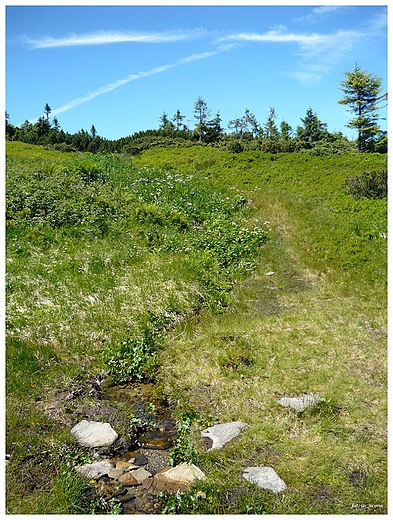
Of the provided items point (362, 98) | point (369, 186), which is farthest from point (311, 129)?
point (369, 186)

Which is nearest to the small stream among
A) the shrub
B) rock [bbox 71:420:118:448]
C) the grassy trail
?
rock [bbox 71:420:118:448]

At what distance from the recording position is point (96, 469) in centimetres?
448

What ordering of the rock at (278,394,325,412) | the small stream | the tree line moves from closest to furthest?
1. the small stream
2. the rock at (278,394,325,412)
3. the tree line

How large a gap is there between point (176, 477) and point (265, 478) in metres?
0.90

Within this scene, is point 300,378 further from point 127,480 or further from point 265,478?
point 127,480

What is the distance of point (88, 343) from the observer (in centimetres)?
692

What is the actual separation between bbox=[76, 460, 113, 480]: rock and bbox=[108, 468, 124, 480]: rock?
0.04 meters

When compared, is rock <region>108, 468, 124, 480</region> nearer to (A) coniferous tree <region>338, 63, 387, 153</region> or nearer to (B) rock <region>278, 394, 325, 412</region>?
(B) rock <region>278, 394, 325, 412</region>

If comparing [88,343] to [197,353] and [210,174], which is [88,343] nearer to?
[197,353]

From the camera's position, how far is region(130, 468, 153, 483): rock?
442cm

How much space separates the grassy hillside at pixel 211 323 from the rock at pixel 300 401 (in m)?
0.13

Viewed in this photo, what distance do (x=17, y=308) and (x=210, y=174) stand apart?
13822mm

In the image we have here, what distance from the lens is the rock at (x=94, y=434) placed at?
16.1ft
